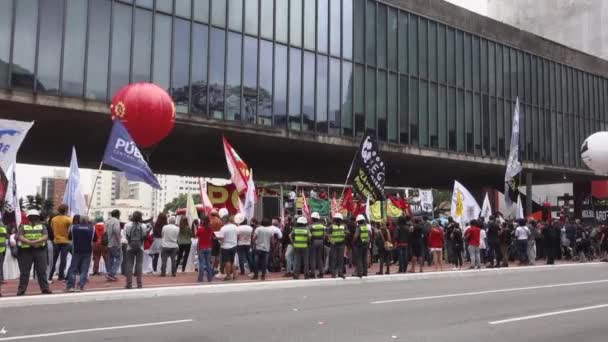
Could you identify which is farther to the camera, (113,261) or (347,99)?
(347,99)

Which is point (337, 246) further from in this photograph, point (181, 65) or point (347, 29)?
point (347, 29)

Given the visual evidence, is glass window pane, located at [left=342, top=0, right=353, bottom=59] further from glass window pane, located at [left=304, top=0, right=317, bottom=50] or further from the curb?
the curb

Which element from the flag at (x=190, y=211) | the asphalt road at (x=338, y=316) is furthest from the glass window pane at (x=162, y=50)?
the asphalt road at (x=338, y=316)

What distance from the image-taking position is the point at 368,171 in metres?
20.5

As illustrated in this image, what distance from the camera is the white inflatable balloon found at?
24.0m

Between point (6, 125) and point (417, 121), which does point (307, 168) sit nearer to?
point (417, 121)

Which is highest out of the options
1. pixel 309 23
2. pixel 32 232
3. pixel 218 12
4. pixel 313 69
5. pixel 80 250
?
pixel 309 23

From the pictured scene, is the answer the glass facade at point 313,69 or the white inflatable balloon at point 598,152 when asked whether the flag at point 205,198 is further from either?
the white inflatable balloon at point 598,152

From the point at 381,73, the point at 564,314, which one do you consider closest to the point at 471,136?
the point at 381,73

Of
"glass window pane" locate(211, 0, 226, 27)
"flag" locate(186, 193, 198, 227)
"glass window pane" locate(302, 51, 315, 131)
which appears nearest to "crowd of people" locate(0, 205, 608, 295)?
"flag" locate(186, 193, 198, 227)

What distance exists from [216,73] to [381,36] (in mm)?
10528

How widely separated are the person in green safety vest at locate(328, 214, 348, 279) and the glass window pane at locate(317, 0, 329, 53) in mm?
15684

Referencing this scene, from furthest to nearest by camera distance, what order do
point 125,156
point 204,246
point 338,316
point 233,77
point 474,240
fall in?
point 233,77 → point 474,240 → point 204,246 → point 125,156 → point 338,316

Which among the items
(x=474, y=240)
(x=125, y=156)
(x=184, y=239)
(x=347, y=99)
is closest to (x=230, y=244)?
(x=184, y=239)
